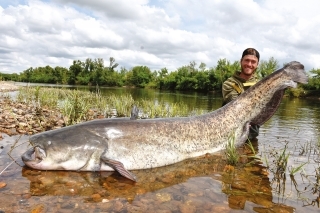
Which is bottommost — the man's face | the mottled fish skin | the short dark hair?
the mottled fish skin

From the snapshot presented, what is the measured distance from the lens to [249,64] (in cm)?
707

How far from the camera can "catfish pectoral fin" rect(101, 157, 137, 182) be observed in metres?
4.16

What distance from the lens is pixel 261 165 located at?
5.48 meters

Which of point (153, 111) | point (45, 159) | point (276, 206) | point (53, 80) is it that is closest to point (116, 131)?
point (45, 159)

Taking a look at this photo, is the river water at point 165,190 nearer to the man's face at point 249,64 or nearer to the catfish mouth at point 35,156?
the catfish mouth at point 35,156

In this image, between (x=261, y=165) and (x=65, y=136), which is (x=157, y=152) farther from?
(x=261, y=165)

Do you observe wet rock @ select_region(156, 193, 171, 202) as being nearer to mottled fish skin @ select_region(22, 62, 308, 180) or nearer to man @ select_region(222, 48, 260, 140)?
mottled fish skin @ select_region(22, 62, 308, 180)

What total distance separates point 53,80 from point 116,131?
147774mm

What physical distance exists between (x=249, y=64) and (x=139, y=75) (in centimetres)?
11686

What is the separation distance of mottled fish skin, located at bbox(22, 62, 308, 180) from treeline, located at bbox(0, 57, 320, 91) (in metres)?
66.2

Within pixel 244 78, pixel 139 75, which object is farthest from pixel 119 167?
pixel 139 75

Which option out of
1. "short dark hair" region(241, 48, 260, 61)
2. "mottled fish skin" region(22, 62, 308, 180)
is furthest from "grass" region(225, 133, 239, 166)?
"short dark hair" region(241, 48, 260, 61)

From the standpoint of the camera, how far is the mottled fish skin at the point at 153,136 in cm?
427

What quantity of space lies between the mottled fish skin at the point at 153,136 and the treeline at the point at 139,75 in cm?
6622
